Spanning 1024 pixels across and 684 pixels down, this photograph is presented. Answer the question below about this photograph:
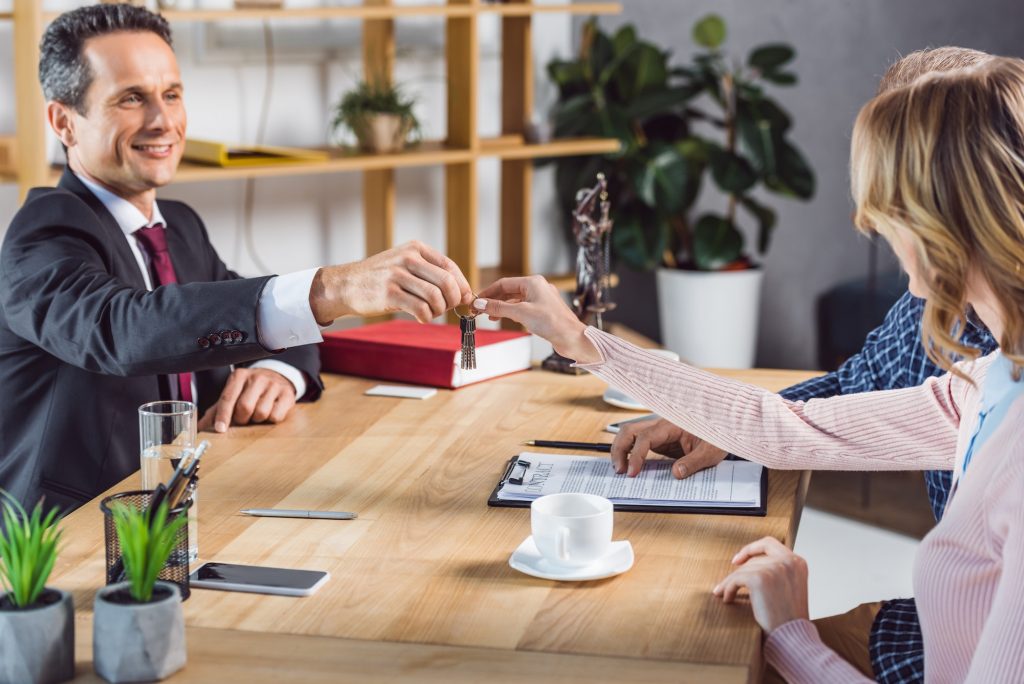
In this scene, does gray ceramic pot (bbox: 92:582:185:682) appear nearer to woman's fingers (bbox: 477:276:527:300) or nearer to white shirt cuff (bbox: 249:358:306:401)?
woman's fingers (bbox: 477:276:527:300)

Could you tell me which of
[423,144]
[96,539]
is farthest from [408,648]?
[423,144]

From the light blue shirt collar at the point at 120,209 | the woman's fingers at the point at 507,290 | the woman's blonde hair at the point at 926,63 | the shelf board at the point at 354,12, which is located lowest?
the woman's fingers at the point at 507,290

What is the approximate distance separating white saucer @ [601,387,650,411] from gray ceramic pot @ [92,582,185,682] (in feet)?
3.51

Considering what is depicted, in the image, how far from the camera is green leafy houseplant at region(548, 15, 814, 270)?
455 centimetres

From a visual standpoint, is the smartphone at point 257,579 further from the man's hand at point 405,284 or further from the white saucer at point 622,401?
the white saucer at point 622,401

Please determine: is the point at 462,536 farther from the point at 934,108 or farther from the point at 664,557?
the point at 934,108

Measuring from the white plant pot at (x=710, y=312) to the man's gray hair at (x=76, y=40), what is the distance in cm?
281

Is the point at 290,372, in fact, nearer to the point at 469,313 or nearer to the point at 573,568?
the point at 469,313

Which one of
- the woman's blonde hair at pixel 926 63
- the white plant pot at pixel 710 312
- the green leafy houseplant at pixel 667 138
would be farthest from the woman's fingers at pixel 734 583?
the white plant pot at pixel 710 312

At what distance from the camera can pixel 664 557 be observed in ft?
4.71

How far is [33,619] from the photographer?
1.09 metres

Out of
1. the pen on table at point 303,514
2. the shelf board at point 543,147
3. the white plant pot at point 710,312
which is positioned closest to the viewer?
the pen on table at point 303,514

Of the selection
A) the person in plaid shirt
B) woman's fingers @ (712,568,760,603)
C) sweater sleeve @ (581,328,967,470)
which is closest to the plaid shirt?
the person in plaid shirt

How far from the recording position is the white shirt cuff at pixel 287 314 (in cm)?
171
